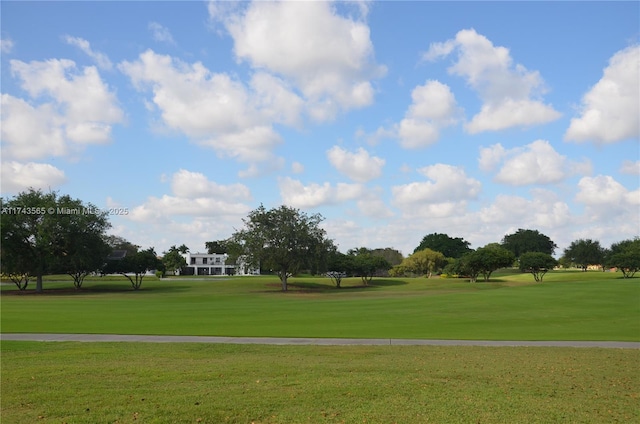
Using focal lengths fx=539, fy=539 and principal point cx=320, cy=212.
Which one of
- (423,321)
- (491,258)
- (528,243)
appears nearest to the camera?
(423,321)

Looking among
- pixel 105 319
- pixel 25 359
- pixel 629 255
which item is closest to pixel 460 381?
pixel 25 359

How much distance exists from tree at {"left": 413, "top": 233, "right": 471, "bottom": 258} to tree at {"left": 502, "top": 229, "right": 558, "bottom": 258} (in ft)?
48.9

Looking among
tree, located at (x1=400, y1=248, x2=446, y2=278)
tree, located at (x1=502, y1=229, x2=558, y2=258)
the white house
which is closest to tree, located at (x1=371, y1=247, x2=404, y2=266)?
tree, located at (x1=502, y1=229, x2=558, y2=258)

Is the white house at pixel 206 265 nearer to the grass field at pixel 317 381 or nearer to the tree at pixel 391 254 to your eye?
the tree at pixel 391 254

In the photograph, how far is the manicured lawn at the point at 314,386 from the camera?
922 centimetres

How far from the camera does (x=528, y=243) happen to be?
159m

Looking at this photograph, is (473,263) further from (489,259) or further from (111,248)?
(111,248)

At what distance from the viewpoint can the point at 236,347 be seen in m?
18.6

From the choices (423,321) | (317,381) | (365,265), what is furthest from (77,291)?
(317,381)

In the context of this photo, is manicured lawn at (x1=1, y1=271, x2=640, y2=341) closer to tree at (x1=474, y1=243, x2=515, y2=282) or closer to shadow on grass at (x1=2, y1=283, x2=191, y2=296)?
shadow on grass at (x1=2, y1=283, x2=191, y2=296)

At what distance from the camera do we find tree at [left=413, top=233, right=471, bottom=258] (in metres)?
149

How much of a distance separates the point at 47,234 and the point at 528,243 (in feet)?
433

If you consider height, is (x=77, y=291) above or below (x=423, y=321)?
above

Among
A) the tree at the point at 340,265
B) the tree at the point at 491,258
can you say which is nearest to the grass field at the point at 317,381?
the tree at the point at 491,258
